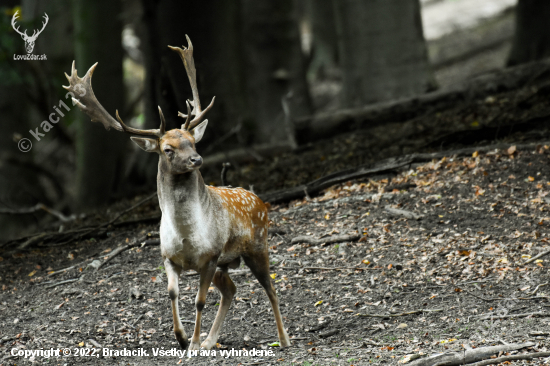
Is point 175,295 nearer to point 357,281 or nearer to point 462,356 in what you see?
point 462,356

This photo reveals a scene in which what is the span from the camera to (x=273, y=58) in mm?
15883

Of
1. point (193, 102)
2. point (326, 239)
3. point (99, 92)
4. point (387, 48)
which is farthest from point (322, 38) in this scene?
point (193, 102)

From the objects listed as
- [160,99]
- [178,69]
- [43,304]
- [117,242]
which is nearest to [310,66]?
[178,69]

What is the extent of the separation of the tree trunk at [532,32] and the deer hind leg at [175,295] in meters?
10.4

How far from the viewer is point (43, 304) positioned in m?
6.75

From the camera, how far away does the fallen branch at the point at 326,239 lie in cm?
747

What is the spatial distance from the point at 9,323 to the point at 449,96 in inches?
327

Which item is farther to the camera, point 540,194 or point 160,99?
Answer: point 160,99

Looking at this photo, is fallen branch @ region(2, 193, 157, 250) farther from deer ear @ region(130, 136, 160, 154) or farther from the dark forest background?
deer ear @ region(130, 136, 160, 154)

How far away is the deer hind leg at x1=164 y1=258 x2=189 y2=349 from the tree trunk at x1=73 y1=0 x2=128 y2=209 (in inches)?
290

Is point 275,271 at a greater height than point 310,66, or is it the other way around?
point 310,66

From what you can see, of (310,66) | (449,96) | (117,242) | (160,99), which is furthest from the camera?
(310,66)

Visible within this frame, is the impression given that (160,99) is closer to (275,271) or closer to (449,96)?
(275,271)

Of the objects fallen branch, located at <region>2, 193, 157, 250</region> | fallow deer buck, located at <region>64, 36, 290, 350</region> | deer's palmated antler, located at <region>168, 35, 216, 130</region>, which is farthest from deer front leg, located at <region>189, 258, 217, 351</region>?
fallen branch, located at <region>2, 193, 157, 250</region>
